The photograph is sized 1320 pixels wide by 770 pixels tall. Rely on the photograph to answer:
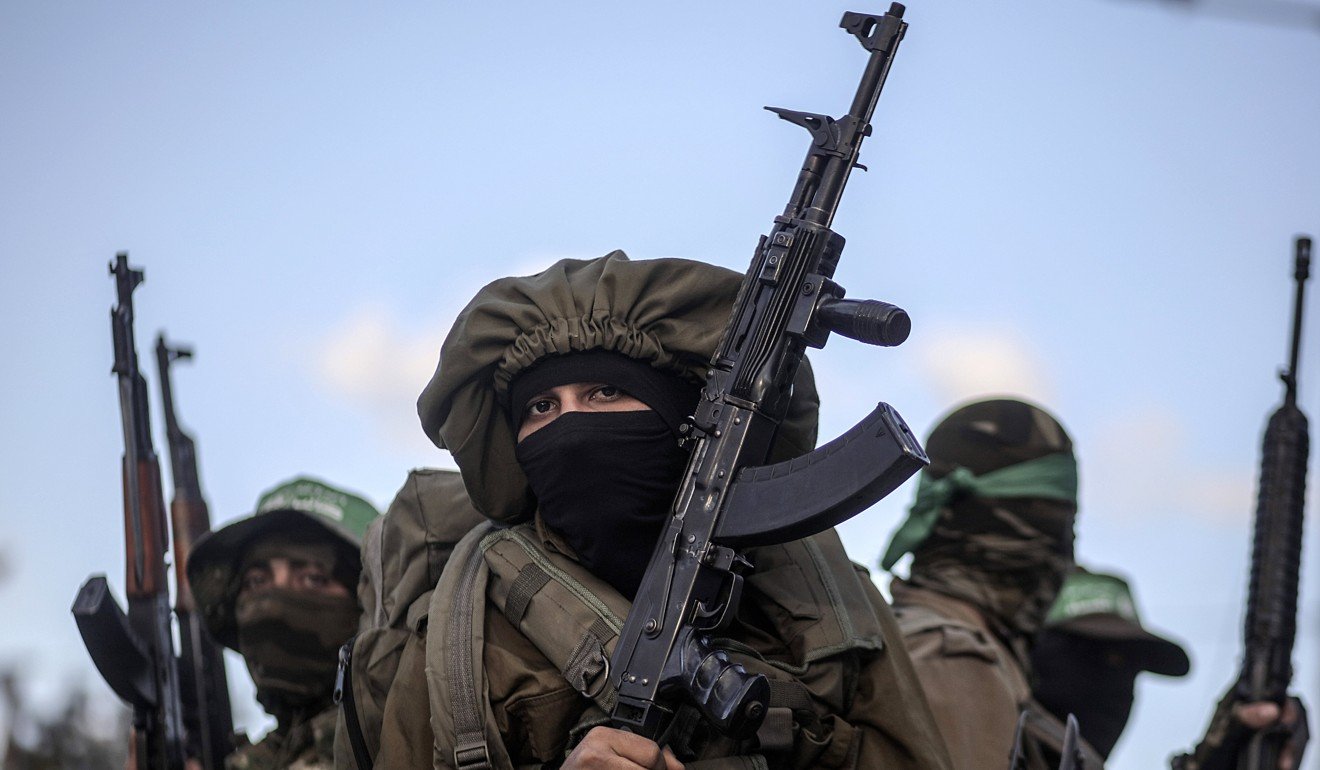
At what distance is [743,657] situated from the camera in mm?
3582

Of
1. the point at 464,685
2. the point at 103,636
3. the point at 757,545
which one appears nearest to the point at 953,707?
the point at 757,545

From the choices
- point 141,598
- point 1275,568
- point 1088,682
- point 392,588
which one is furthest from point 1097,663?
point 141,598

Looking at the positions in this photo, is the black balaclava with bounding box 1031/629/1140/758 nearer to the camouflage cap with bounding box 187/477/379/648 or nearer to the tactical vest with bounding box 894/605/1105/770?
the tactical vest with bounding box 894/605/1105/770

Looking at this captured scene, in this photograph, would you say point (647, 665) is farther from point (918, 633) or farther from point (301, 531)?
point (301, 531)

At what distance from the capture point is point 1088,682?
6.68 m

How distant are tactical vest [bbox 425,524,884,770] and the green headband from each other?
1.63 meters

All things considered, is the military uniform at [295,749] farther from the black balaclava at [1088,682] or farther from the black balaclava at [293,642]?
the black balaclava at [1088,682]

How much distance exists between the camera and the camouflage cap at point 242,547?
5680mm

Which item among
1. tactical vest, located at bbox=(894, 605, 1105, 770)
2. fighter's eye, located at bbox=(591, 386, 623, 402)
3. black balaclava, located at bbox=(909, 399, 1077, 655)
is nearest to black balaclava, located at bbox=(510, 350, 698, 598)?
fighter's eye, located at bbox=(591, 386, 623, 402)

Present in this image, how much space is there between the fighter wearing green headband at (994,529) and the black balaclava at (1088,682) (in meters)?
1.16

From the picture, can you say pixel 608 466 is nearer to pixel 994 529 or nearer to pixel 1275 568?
pixel 994 529

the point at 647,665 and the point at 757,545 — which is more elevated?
the point at 757,545

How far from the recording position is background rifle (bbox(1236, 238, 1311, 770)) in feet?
18.7

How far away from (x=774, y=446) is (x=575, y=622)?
0.70 meters
